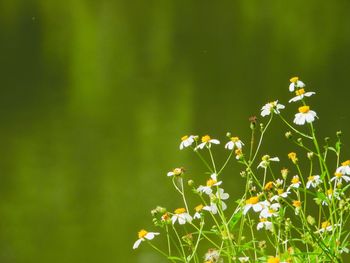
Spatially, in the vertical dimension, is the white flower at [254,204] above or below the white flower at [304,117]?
below

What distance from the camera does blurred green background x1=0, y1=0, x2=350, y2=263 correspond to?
5164 millimetres

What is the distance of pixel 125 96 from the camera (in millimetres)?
9281

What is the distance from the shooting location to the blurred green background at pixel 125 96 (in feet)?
16.9

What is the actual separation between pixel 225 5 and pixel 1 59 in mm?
7259

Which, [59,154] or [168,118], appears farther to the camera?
[168,118]

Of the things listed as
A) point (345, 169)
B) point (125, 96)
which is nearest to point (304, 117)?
point (345, 169)

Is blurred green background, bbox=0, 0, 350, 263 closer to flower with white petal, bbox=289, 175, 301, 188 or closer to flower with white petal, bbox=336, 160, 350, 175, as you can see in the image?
flower with white petal, bbox=289, 175, 301, 188

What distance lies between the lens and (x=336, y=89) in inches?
→ 364

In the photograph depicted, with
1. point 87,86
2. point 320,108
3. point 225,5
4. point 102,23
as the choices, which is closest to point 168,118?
point 320,108

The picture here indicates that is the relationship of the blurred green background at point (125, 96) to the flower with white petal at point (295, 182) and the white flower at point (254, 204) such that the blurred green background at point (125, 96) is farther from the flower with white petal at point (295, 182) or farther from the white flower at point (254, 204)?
the white flower at point (254, 204)

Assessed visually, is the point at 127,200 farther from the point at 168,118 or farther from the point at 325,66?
the point at 325,66

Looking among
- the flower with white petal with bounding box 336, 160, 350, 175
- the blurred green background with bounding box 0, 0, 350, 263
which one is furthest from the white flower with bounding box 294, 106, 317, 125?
the blurred green background with bounding box 0, 0, 350, 263

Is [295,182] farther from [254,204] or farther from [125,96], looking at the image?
[125,96]

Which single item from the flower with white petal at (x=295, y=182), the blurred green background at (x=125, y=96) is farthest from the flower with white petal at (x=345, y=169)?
the blurred green background at (x=125, y=96)
